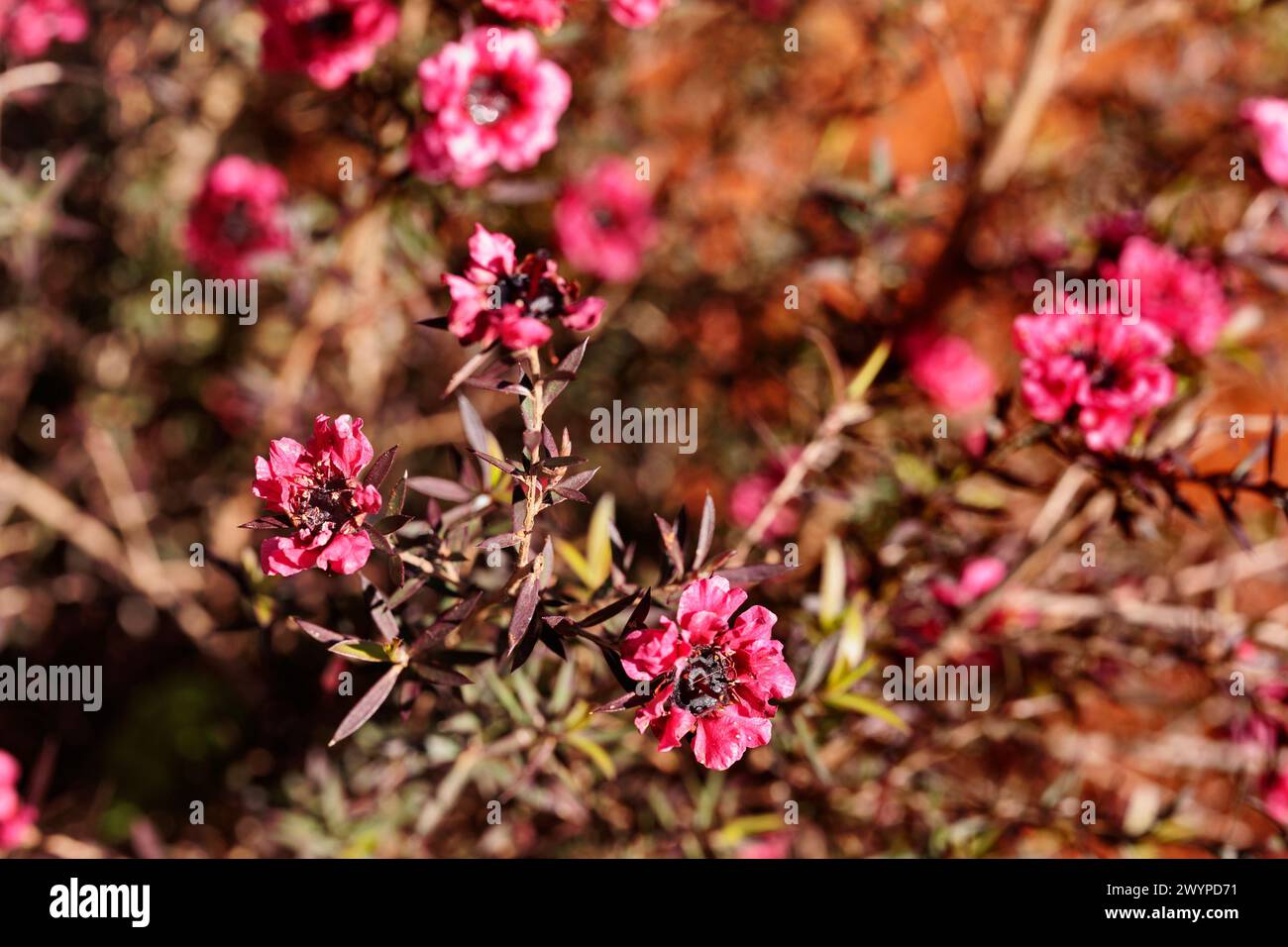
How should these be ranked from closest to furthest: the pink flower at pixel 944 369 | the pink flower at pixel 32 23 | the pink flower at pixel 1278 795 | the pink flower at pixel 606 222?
the pink flower at pixel 1278 795
the pink flower at pixel 32 23
the pink flower at pixel 944 369
the pink flower at pixel 606 222

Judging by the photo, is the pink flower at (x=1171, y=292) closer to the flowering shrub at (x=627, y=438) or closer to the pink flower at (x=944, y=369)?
the flowering shrub at (x=627, y=438)

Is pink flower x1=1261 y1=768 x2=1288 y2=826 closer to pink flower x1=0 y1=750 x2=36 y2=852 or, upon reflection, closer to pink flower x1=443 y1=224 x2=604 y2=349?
pink flower x1=443 y1=224 x2=604 y2=349

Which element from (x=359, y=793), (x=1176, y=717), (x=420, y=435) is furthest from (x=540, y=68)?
(x=1176, y=717)

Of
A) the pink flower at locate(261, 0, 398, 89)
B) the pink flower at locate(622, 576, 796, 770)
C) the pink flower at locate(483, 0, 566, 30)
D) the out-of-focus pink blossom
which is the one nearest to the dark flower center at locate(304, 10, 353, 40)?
the pink flower at locate(261, 0, 398, 89)

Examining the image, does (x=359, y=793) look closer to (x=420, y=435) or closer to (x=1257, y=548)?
(x=420, y=435)

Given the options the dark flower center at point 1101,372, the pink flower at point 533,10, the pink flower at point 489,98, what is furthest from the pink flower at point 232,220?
the dark flower center at point 1101,372

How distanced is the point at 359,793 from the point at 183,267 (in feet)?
4.42

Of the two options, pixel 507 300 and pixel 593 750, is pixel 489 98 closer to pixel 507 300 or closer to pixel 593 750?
pixel 507 300

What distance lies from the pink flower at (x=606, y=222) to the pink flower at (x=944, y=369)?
703 millimetres

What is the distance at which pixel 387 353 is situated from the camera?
2.26 m

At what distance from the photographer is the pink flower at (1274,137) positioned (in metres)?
1.54

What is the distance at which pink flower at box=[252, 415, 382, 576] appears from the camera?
90 cm

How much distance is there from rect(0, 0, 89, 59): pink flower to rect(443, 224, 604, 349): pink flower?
1363 mm

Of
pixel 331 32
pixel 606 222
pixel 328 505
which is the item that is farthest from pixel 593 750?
pixel 606 222
